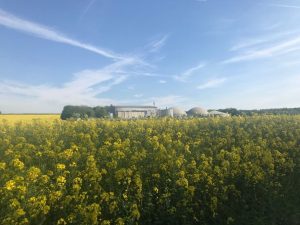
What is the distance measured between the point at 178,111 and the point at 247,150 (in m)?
69.0

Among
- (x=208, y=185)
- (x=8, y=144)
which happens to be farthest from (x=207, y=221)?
(x=8, y=144)

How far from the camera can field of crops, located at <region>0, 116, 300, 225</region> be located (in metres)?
6.97

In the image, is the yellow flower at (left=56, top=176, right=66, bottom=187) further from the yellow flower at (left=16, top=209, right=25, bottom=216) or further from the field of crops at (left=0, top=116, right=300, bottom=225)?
the yellow flower at (left=16, top=209, right=25, bottom=216)

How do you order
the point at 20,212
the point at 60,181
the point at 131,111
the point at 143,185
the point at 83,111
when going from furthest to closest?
the point at 131,111
the point at 83,111
the point at 143,185
the point at 60,181
the point at 20,212

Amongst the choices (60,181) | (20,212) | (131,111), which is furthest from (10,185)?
(131,111)

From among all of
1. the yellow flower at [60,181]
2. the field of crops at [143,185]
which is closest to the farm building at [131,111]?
the field of crops at [143,185]

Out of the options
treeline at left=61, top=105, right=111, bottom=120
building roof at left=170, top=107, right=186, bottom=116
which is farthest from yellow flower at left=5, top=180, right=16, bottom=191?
building roof at left=170, top=107, right=186, bottom=116

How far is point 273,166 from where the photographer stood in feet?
36.0

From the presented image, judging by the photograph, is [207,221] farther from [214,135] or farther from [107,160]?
[214,135]

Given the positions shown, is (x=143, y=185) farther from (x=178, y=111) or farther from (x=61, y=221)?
(x=178, y=111)

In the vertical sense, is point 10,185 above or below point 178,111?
below

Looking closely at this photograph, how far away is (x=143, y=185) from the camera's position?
846cm

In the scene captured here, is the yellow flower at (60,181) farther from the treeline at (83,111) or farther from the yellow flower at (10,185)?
the treeline at (83,111)

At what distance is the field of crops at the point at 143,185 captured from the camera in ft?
22.9
